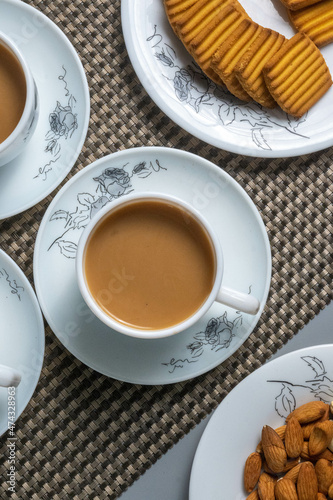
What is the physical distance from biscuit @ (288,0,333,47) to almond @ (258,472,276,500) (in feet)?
2.19

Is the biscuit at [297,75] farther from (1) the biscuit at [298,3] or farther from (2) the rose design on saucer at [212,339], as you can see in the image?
(2) the rose design on saucer at [212,339]

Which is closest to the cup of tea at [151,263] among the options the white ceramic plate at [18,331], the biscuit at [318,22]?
the white ceramic plate at [18,331]

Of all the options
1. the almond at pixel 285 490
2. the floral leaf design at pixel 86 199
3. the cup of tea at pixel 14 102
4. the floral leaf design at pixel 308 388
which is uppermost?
the cup of tea at pixel 14 102

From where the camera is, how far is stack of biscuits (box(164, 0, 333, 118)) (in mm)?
908

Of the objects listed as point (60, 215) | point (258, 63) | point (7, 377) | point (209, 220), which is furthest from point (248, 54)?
point (7, 377)

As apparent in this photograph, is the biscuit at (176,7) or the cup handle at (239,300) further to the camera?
the biscuit at (176,7)

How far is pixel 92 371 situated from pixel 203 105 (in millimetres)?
446

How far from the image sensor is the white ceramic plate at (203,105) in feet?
2.99

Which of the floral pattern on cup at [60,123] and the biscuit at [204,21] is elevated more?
the floral pattern on cup at [60,123]

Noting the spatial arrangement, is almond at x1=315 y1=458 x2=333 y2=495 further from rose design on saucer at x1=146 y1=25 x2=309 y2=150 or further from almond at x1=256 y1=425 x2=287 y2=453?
rose design on saucer at x1=146 y1=25 x2=309 y2=150

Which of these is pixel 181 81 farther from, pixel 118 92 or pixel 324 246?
pixel 324 246

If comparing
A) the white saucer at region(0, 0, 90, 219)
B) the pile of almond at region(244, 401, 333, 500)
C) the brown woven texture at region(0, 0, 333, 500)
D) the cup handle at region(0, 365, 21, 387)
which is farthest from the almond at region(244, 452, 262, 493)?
the white saucer at region(0, 0, 90, 219)

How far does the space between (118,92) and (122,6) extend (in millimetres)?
128

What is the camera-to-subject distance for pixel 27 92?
81 centimetres
